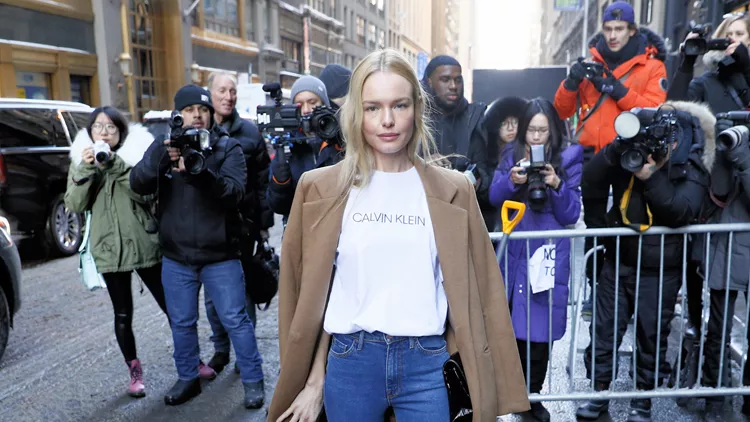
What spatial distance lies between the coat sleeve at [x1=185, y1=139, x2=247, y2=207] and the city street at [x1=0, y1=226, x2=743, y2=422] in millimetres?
1367

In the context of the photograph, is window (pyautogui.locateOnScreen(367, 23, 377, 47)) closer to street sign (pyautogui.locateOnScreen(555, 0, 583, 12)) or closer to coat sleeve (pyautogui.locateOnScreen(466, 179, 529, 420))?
street sign (pyautogui.locateOnScreen(555, 0, 583, 12))

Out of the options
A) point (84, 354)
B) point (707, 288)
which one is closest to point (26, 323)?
point (84, 354)

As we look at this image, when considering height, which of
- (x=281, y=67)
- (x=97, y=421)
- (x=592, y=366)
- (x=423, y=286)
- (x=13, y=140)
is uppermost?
(x=281, y=67)

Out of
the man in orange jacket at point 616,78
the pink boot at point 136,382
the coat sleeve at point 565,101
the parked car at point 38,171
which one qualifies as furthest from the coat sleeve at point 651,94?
the parked car at point 38,171

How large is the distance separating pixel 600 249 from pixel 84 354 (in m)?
4.04

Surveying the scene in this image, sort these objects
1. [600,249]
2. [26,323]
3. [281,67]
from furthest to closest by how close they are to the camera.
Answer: [281,67], [26,323], [600,249]

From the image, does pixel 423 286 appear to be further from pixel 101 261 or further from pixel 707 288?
pixel 101 261

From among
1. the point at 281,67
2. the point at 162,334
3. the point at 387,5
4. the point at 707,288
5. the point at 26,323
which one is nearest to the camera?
the point at 707,288

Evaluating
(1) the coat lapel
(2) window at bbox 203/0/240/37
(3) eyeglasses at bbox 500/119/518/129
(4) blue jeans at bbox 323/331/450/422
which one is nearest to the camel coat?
(1) the coat lapel

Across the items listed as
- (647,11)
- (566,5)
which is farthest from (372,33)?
(647,11)

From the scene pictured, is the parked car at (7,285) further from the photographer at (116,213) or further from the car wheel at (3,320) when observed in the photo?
the photographer at (116,213)

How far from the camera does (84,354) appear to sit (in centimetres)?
505

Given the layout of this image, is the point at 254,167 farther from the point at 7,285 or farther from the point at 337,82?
the point at 7,285

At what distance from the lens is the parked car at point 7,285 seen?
15.4 feet
